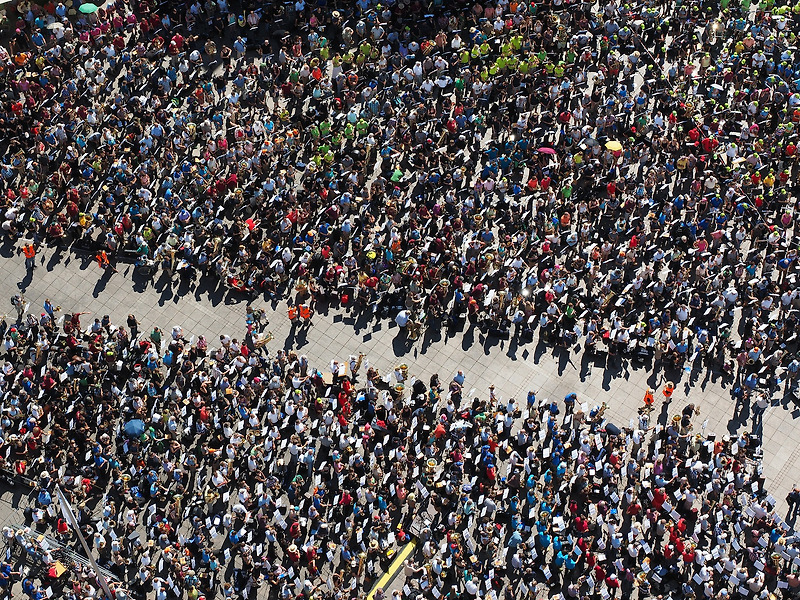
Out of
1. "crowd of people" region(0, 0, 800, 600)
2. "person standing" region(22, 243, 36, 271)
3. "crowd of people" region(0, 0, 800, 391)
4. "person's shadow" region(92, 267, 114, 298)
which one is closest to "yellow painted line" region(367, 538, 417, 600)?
"crowd of people" region(0, 0, 800, 600)

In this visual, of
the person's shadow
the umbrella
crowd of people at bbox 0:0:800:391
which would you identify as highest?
crowd of people at bbox 0:0:800:391

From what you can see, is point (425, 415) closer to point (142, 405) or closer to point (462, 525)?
point (462, 525)

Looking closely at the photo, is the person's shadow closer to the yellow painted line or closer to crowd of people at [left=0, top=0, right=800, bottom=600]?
crowd of people at [left=0, top=0, right=800, bottom=600]

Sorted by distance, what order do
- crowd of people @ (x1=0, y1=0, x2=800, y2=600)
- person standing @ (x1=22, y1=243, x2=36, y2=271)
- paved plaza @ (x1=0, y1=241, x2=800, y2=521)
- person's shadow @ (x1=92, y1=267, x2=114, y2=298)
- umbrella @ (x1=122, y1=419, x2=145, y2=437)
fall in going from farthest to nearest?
person standing @ (x1=22, y1=243, x2=36, y2=271) → person's shadow @ (x1=92, y1=267, x2=114, y2=298) → paved plaza @ (x1=0, y1=241, x2=800, y2=521) → umbrella @ (x1=122, y1=419, x2=145, y2=437) → crowd of people @ (x1=0, y1=0, x2=800, y2=600)

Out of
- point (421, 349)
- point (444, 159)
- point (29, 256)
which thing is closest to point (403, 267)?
point (421, 349)

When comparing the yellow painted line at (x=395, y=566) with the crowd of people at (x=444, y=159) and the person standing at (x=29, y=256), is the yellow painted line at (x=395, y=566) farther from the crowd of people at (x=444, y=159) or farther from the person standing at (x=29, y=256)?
the person standing at (x=29, y=256)

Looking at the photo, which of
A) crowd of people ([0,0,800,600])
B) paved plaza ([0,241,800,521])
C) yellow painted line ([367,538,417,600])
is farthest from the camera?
paved plaza ([0,241,800,521])

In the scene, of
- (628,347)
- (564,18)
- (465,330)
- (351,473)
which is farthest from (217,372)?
(564,18)
